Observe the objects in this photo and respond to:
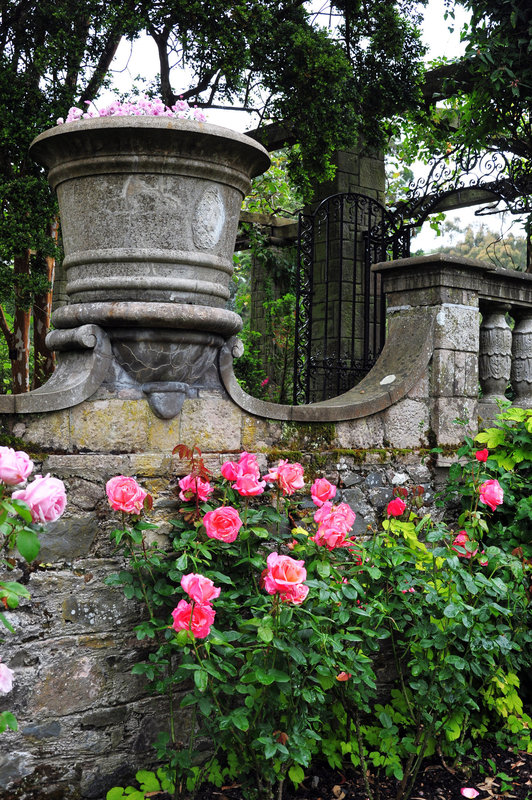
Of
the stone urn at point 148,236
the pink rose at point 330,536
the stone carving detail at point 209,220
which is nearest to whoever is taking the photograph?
the pink rose at point 330,536

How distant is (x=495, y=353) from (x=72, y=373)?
8.14 ft

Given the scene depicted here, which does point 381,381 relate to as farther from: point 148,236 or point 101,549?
point 101,549

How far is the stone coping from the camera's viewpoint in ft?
10.5

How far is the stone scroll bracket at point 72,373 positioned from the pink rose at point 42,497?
970 millimetres

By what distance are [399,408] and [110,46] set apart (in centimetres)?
438

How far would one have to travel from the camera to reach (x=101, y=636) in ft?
9.15

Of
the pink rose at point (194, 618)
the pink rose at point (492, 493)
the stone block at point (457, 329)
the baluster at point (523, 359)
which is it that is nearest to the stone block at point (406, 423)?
the stone block at point (457, 329)

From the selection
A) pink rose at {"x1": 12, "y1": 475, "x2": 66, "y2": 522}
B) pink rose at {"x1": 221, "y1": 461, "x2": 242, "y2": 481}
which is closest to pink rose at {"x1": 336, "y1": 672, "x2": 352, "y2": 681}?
pink rose at {"x1": 221, "y1": 461, "x2": 242, "y2": 481}

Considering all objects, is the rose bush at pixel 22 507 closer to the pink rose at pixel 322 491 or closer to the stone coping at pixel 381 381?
the pink rose at pixel 322 491

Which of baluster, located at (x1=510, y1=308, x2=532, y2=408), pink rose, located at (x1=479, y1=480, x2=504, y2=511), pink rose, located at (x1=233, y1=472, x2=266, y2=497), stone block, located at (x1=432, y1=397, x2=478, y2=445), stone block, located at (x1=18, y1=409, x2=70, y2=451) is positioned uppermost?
baluster, located at (x1=510, y1=308, x2=532, y2=408)

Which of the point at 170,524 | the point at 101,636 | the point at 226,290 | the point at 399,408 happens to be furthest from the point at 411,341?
the point at 101,636

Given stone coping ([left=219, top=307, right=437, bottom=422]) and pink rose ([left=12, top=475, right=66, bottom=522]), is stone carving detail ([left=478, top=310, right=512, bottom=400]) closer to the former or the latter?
stone coping ([left=219, top=307, right=437, bottom=422])

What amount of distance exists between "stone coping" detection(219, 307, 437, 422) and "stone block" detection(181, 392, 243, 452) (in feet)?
0.19

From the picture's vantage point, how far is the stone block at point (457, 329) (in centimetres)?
392
